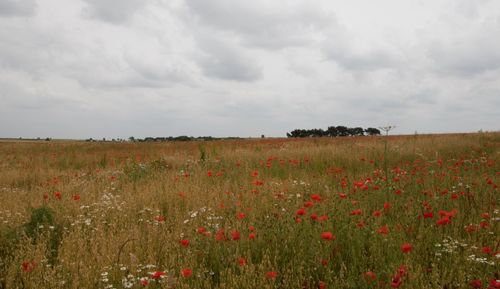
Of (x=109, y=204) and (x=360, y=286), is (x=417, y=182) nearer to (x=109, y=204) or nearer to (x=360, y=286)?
(x=360, y=286)

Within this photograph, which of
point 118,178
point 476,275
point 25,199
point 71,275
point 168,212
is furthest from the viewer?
point 118,178

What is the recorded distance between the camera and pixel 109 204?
228 inches

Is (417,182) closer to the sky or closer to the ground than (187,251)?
closer to the sky

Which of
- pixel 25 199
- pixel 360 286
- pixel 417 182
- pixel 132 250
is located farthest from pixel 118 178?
pixel 360 286

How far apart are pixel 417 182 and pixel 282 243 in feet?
11.9

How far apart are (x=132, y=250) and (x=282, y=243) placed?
1688 millimetres

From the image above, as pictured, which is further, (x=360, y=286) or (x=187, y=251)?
(x=187, y=251)

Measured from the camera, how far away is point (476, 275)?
2980 mm

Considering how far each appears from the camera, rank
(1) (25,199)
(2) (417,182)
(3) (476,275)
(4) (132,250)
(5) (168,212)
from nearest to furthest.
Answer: (3) (476,275) < (4) (132,250) < (5) (168,212) < (2) (417,182) < (1) (25,199)

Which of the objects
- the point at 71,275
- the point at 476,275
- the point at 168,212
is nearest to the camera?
the point at 476,275

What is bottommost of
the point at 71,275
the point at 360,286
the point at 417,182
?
the point at 71,275

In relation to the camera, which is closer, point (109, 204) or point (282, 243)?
point (282, 243)

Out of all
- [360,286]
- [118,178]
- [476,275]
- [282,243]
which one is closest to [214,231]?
[282,243]

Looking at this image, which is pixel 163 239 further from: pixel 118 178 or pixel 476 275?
pixel 118 178
